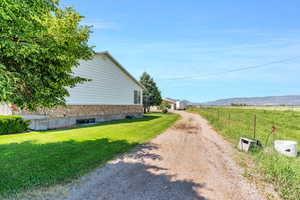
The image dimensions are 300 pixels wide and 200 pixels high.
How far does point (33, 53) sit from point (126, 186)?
3888 millimetres

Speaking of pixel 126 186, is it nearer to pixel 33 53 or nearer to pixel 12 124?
pixel 33 53

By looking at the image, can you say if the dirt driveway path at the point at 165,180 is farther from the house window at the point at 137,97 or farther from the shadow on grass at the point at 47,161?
the house window at the point at 137,97

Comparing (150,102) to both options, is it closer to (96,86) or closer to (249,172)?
(96,86)

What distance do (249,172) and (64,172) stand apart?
5.57 metres

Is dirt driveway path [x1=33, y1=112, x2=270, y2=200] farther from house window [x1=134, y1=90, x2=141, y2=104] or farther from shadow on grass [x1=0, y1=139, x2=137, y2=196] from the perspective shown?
house window [x1=134, y1=90, x2=141, y2=104]

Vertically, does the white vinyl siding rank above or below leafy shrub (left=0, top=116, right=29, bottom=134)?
above

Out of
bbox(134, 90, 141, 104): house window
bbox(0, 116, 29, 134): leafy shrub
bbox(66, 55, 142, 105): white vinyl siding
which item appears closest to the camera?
bbox(0, 116, 29, 134): leafy shrub

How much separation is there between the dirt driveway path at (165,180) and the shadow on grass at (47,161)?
1.87 feet

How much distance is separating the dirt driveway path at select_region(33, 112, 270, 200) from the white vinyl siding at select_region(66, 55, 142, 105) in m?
8.97

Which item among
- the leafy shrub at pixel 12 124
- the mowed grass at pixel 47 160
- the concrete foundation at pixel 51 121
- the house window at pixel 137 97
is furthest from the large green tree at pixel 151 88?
the mowed grass at pixel 47 160

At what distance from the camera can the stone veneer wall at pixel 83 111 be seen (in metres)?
11.1

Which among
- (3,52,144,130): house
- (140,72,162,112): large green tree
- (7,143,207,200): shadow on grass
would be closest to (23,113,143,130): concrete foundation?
(3,52,144,130): house

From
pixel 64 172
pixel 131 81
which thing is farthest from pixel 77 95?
pixel 64 172

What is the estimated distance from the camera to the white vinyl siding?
43.3 ft
